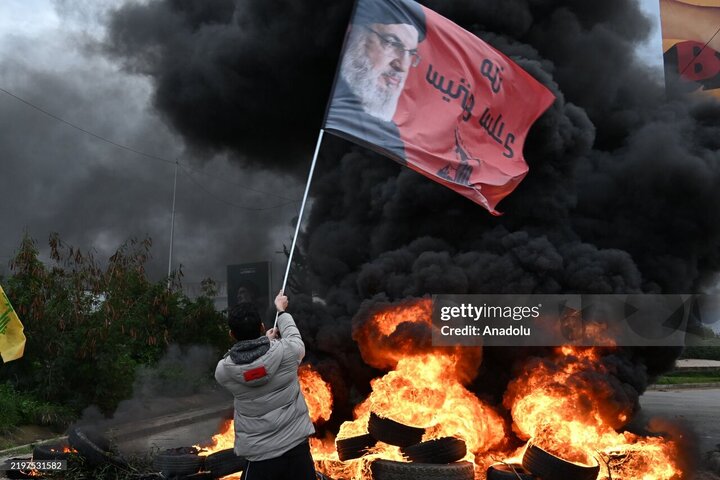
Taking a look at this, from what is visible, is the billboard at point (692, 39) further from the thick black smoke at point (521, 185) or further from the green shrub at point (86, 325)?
the green shrub at point (86, 325)

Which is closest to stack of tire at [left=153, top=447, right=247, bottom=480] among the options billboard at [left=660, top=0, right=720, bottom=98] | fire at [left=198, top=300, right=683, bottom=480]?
fire at [left=198, top=300, right=683, bottom=480]

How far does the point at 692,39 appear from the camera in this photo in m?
18.2

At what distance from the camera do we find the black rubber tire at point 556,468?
6.01 m

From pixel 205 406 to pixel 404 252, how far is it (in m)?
6.89

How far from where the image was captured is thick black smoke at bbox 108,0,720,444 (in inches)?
365

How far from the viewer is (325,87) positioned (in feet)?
40.3

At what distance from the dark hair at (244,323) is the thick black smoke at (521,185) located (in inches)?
191

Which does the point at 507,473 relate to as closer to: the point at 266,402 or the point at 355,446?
the point at 355,446

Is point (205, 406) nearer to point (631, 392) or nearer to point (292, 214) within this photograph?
point (292, 214)

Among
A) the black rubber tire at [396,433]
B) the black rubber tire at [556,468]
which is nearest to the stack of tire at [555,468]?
the black rubber tire at [556,468]

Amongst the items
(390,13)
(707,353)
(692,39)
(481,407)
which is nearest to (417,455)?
(481,407)

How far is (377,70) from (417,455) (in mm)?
3982

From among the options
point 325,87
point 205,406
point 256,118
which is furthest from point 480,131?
point 205,406

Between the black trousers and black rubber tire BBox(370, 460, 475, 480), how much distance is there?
87.9 inches
